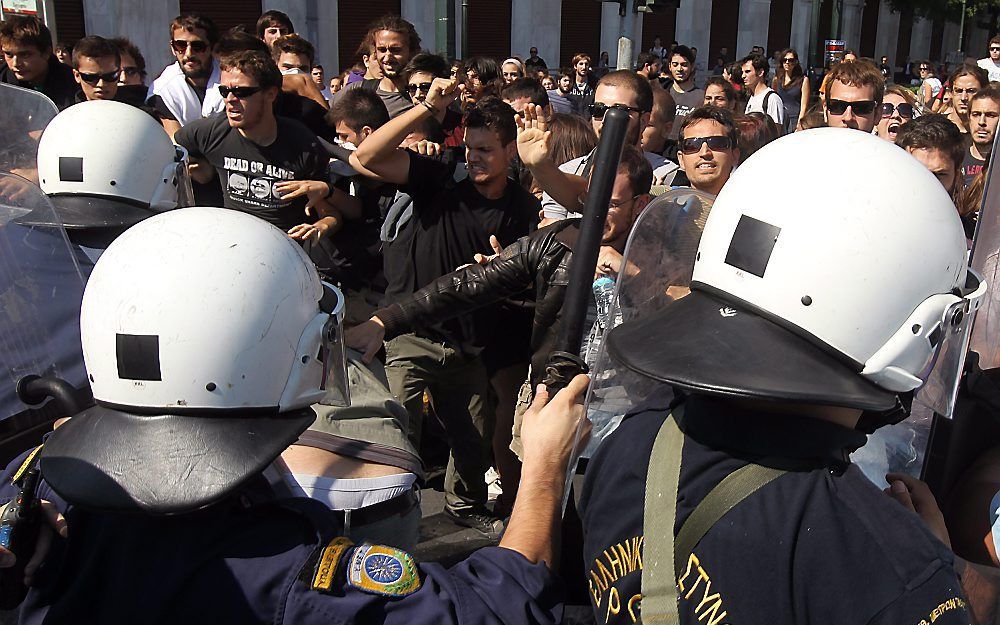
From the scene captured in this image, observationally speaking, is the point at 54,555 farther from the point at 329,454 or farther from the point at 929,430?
the point at 929,430

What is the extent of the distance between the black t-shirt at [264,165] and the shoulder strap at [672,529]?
3.46 metres

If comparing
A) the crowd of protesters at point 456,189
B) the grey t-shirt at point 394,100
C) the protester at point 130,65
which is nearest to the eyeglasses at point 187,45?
the crowd of protesters at point 456,189

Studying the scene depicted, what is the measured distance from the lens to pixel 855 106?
5.23m

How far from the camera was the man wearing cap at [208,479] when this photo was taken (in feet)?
4.85

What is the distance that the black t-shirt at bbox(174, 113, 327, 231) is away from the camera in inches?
180

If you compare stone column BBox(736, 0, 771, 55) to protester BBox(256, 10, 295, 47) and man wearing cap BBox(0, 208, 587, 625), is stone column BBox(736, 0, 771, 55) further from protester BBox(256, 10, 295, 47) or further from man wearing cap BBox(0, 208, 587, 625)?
man wearing cap BBox(0, 208, 587, 625)

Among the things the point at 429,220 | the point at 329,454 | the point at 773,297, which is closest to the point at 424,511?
the point at 429,220

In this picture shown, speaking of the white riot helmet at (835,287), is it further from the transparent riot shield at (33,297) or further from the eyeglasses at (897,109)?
the eyeglasses at (897,109)

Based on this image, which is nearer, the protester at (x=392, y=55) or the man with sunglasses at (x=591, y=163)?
the man with sunglasses at (x=591, y=163)

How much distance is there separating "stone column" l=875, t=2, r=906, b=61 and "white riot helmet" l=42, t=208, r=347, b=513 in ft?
154

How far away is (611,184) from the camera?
175cm

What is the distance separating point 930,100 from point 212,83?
9410mm

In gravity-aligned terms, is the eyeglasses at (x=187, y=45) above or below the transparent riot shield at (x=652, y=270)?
above

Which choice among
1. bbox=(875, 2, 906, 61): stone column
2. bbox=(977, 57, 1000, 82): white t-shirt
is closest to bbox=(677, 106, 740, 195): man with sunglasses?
bbox=(977, 57, 1000, 82): white t-shirt
